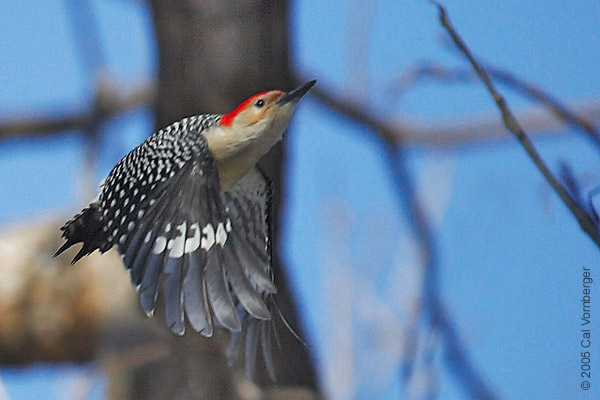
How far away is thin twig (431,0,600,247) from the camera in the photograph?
3.99ft

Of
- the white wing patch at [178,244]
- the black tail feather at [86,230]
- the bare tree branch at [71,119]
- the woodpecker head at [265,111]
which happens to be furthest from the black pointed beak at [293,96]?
the bare tree branch at [71,119]

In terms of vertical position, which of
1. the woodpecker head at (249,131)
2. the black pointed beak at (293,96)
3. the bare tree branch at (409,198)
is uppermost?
the black pointed beak at (293,96)

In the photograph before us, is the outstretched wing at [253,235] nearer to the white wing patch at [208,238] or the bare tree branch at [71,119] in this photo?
the white wing patch at [208,238]

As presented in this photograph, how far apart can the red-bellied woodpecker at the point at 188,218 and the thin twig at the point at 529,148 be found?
0.34 meters

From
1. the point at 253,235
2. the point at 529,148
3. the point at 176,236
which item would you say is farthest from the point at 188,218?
the point at 529,148

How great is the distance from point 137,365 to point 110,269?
0.38m

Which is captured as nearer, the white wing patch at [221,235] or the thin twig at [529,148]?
the thin twig at [529,148]

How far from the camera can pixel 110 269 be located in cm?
336

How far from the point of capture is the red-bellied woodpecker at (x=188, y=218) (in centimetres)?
173

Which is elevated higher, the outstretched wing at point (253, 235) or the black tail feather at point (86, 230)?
the black tail feather at point (86, 230)

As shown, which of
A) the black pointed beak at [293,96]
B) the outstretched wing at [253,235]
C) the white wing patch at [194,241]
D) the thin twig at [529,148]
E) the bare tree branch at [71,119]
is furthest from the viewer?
the bare tree branch at [71,119]

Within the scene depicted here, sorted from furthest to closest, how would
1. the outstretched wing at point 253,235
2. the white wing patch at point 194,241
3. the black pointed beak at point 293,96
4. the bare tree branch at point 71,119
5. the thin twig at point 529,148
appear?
1. the bare tree branch at point 71,119
2. the outstretched wing at point 253,235
3. the white wing patch at point 194,241
4. the black pointed beak at point 293,96
5. the thin twig at point 529,148

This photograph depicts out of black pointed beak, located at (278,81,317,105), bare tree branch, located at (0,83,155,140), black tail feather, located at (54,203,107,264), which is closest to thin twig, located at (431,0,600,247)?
black pointed beak, located at (278,81,317,105)

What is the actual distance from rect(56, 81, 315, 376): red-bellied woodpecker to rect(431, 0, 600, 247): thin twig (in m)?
0.34
